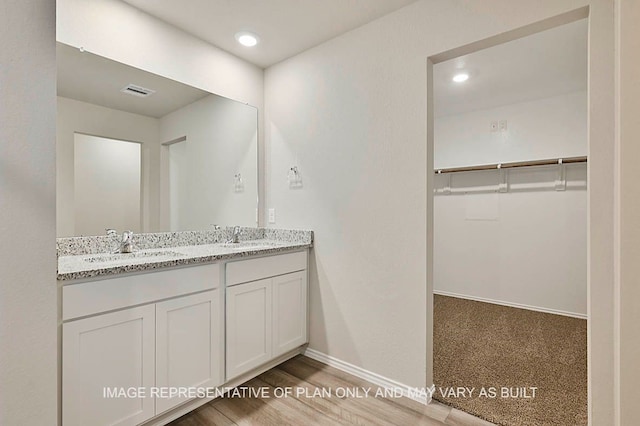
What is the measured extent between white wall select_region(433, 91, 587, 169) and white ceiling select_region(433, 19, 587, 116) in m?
0.13

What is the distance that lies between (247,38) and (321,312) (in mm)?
2222

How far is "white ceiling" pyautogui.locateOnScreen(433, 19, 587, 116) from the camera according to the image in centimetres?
235

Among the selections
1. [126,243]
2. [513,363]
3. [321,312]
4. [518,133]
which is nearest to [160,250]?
[126,243]

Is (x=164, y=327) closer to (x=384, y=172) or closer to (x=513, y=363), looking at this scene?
(x=384, y=172)

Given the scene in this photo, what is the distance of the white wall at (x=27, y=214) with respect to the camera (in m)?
0.82

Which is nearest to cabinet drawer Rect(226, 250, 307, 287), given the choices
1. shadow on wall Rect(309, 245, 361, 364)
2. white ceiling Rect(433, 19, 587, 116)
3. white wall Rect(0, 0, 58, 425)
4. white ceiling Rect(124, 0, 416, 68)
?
shadow on wall Rect(309, 245, 361, 364)

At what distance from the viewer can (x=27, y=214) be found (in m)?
0.85

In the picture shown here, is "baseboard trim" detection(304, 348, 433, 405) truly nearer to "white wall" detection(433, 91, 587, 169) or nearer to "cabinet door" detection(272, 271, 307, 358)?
"cabinet door" detection(272, 271, 307, 358)

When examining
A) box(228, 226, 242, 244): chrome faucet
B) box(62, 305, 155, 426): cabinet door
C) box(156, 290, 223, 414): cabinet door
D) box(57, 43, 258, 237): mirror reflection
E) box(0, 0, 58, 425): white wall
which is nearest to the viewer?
box(0, 0, 58, 425): white wall

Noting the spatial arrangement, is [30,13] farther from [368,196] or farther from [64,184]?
[368,196]

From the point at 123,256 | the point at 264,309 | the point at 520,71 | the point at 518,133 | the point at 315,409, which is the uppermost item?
the point at 520,71
